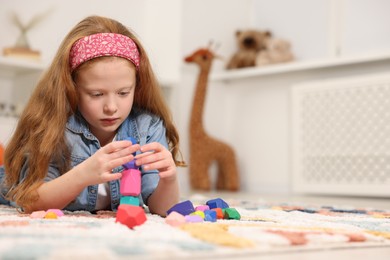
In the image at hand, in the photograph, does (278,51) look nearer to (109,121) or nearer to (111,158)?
(109,121)

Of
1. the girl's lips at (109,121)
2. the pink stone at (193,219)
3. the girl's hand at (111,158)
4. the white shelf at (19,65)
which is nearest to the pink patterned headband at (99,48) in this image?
the girl's lips at (109,121)

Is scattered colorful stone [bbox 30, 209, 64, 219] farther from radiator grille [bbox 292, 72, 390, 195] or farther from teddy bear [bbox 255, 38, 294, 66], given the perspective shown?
teddy bear [bbox 255, 38, 294, 66]

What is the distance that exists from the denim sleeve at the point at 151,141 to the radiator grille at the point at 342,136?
1502mm

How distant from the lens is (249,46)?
3053 mm

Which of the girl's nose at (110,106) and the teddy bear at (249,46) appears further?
the teddy bear at (249,46)

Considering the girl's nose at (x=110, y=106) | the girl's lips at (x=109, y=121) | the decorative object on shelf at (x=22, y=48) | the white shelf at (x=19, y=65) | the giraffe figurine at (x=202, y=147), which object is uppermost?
the decorative object on shelf at (x=22, y=48)

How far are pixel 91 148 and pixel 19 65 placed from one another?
1342mm

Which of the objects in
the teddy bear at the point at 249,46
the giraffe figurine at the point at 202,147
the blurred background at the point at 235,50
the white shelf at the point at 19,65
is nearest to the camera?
the white shelf at the point at 19,65

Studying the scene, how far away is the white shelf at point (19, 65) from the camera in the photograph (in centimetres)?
235

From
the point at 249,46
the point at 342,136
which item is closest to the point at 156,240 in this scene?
the point at 342,136

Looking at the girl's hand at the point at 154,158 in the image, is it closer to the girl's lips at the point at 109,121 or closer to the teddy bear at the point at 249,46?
the girl's lips at the point at 109,121

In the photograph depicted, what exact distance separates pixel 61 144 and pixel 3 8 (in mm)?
1644

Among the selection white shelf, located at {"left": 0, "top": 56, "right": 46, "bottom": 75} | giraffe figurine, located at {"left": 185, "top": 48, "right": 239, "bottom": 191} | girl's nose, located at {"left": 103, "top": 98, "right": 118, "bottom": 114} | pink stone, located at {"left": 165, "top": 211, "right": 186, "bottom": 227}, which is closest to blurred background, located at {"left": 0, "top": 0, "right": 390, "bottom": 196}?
white shelf, located at {"left": 0, "top": 56, "right": 46, "bottom": 75}

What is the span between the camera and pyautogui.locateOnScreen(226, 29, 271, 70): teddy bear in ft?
9.94
